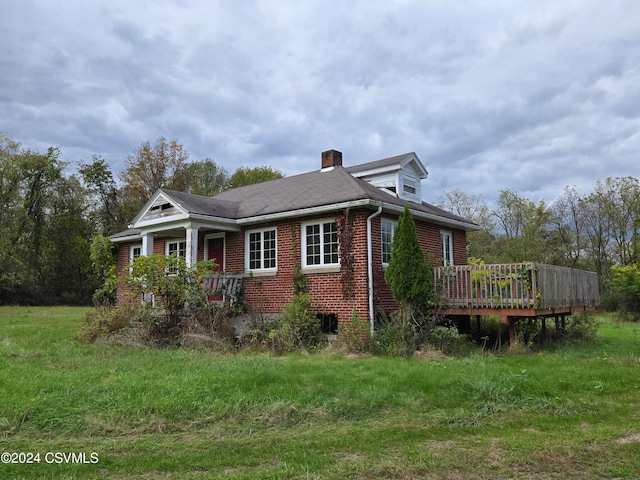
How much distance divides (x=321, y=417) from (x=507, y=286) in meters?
7.15

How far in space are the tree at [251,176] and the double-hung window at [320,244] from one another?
33.4 m

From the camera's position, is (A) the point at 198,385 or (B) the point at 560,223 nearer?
(A) the point at 198,385

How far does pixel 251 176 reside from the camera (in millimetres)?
47594

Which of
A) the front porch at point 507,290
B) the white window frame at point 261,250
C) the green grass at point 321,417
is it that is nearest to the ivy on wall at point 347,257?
the front porch at point 507,290

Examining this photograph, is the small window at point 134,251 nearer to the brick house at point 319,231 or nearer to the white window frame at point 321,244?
the brick house at point 319,231

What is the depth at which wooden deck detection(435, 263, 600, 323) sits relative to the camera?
38.2 feet

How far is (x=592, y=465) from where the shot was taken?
487cm

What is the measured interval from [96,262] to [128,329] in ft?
38.1

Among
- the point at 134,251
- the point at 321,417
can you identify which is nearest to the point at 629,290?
the point at 134,251

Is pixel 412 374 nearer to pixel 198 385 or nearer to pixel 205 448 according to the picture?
pixel 198 385

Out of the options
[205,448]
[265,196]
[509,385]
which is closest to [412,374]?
[509,385]

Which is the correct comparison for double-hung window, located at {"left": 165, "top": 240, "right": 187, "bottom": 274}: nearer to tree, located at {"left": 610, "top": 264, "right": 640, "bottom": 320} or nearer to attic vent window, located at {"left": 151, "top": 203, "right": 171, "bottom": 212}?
attic vent window, located at {"left": 151, "top": 203, "right": 171, "bottom": 212}

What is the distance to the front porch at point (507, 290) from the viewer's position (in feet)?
38.2

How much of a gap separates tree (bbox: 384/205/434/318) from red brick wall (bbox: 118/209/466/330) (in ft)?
3.14
